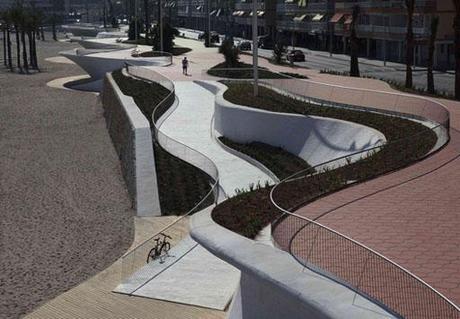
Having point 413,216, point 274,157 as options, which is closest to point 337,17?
point 274,157

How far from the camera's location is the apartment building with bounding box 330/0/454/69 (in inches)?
2319

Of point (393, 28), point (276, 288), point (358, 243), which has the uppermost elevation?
point (393, 28)

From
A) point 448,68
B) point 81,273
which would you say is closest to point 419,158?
point 81,273

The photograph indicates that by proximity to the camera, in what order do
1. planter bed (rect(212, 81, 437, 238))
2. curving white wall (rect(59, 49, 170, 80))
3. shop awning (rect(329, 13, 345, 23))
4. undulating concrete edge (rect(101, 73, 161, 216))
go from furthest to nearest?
shop awning (rect(329, 13, 345, 23))
curving white wall (rect(59, 49, 170, 80))
undulating concrete edge (rect(101, 73, 161, 216))
planter bed (rect(212, 81, 437, 238))

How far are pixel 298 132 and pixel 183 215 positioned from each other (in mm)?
6535

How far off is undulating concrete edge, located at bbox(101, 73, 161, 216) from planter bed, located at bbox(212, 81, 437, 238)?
6.42m

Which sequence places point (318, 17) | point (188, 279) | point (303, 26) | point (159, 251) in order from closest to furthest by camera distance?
1. point (188, 279)
2. point (159, 251)
3. point (318, 17)
4. point (303, 26)

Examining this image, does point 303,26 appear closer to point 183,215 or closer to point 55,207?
point 55,207

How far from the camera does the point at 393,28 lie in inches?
2534

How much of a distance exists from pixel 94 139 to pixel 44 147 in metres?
2.74

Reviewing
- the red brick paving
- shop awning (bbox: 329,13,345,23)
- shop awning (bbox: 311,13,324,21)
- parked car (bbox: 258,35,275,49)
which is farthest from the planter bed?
parked car (bbox: 258,35,275,49)

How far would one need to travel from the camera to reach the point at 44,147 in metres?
35.1

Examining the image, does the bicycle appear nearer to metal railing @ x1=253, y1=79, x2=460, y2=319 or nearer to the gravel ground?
the gravel ground

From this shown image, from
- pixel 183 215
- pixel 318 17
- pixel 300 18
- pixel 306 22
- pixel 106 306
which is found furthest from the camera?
pixel 300 18
